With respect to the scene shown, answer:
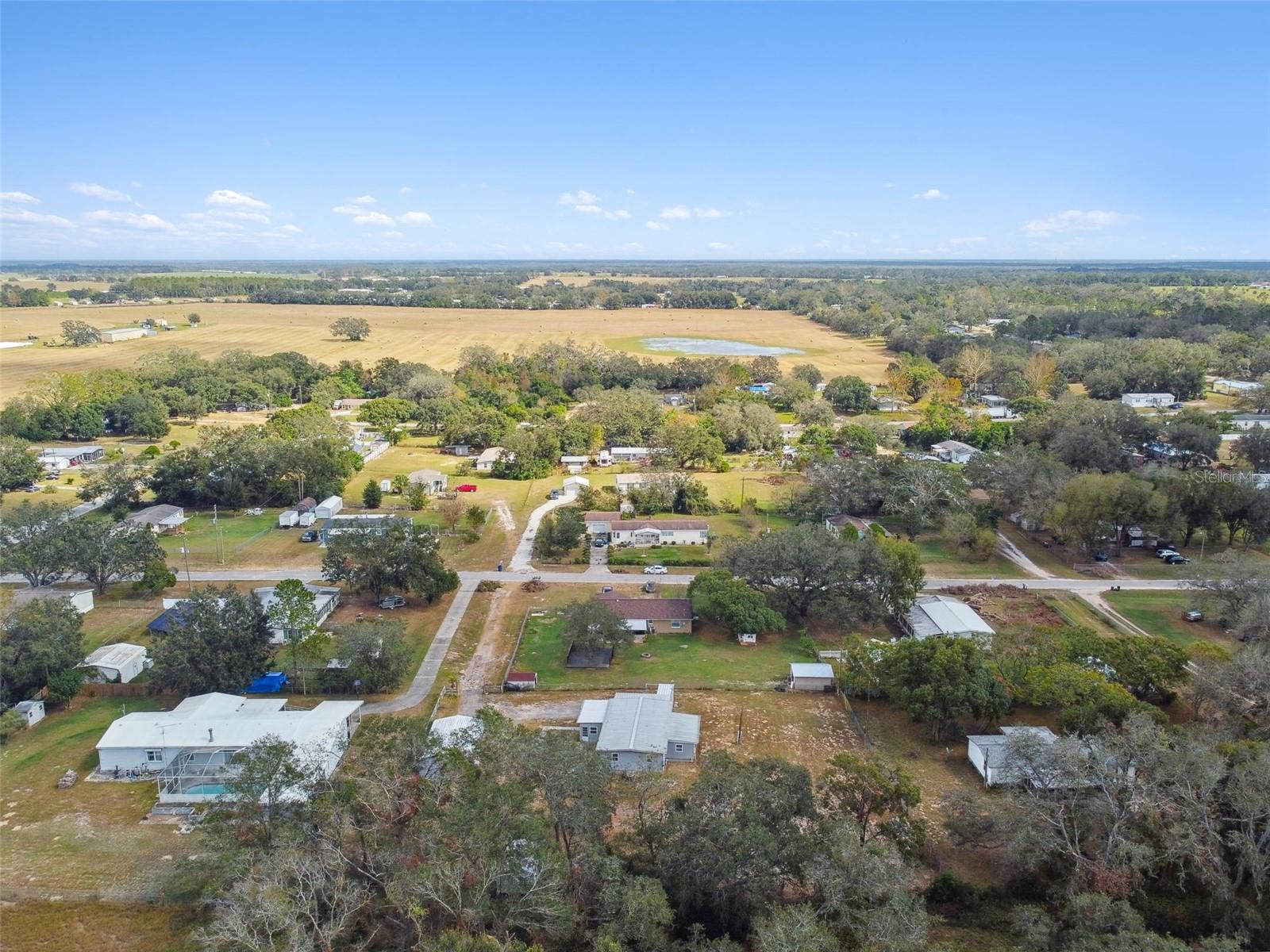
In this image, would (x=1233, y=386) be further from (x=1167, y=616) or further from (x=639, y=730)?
(x=639, y=730)

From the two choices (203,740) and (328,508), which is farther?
(328,508)

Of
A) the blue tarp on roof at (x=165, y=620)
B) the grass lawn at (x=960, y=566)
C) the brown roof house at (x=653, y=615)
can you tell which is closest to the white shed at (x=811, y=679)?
the brown roof house at (x=653, y=615)

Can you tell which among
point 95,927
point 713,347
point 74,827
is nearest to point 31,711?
point 74,827

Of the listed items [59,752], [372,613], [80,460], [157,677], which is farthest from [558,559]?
[80,460]

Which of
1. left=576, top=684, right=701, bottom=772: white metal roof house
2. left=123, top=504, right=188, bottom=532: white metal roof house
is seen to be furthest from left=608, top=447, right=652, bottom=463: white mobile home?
left=576, top=684, right=701, bottom=772: white metal roof house

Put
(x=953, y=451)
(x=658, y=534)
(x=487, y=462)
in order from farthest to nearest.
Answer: (x=953, y=451) < (x=487, y=462) < (x=658, y=534)

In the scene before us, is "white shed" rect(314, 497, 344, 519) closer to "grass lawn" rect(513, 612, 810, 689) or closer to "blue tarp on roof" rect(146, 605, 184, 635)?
"blue tarp on roof" rect(146, 605, 184, 635)
